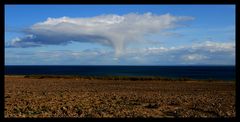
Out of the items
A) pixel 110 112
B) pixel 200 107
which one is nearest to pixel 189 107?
pixel 200 107

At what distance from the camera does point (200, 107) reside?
15.7 meters

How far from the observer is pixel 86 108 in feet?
48.3
